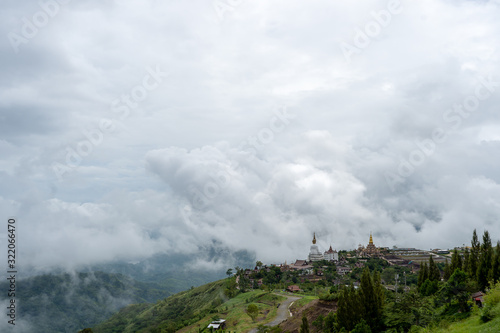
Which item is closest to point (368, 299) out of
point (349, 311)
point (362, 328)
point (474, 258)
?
point (349, 311)

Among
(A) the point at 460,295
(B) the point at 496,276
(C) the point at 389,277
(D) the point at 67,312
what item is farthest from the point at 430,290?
(D) the point at 67,312

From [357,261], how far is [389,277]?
31513 mm

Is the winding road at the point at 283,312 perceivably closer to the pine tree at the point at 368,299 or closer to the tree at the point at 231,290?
the tree at the point at 231,290

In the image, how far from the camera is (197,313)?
9769 centimetres

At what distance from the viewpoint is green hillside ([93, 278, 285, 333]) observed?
80.3 meters

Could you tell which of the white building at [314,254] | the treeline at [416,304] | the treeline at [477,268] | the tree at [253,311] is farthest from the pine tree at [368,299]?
the white building at [314,254]

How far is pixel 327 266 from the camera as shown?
136 m

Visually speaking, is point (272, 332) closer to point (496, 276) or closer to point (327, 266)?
point (496, 276)

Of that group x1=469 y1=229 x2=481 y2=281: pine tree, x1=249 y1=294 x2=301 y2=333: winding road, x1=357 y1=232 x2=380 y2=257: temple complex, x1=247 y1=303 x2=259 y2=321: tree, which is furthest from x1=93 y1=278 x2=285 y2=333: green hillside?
x1=357 y1=232 x2=380 y2=257: temple complex

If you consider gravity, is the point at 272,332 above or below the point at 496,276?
below

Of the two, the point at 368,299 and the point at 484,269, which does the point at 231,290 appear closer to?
the point at 368,299

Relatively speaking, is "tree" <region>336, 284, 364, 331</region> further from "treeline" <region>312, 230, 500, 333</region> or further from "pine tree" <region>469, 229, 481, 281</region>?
"pine tree" <region>469, 229, 481, 281</region>

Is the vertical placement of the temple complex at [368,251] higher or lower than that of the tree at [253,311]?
higher

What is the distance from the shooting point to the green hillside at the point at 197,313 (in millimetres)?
80312
